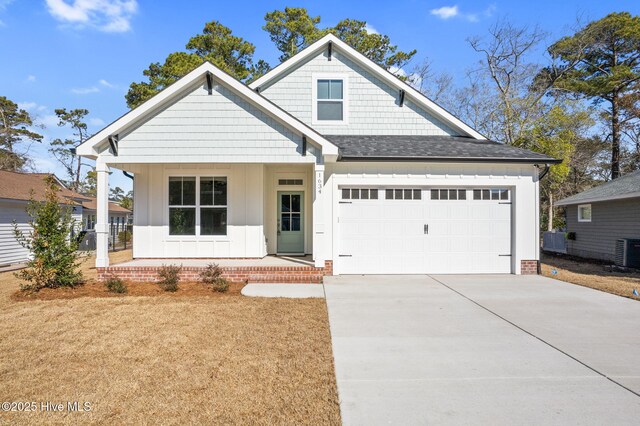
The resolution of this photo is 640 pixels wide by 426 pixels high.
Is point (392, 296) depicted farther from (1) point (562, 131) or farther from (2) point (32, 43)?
(1) point (562, 131)

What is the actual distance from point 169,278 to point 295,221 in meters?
4.61

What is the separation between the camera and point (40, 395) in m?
3.29

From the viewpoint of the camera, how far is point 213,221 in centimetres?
1053

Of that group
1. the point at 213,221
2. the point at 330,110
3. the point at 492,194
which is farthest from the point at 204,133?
the point at 492,194

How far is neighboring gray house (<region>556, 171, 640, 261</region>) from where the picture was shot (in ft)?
41.4

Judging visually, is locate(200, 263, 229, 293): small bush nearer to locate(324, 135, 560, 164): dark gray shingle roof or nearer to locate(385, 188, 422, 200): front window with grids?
locate(324, 135, 560, 164): dark gray shingle roof

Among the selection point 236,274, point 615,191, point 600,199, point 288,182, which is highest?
point 288,182

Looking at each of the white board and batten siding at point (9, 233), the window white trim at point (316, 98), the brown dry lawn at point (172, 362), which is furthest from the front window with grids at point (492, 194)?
the white board and batten siding at point (9, 233)

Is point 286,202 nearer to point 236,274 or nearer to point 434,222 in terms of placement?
point 236,274

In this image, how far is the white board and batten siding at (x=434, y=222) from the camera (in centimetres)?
943

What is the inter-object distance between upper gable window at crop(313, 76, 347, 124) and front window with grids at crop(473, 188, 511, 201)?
470 centimetres

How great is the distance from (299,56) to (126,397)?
10.6 m

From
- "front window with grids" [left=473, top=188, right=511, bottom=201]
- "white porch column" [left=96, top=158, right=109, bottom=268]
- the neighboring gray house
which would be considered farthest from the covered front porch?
the neighboring gray house

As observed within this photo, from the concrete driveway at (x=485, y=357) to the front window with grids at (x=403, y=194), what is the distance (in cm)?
287
